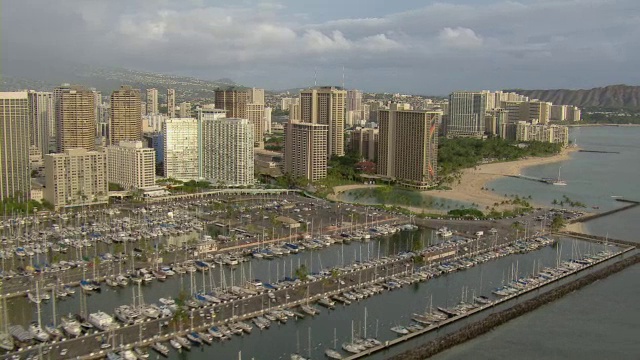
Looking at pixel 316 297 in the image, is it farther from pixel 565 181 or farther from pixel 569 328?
pixel 565 181

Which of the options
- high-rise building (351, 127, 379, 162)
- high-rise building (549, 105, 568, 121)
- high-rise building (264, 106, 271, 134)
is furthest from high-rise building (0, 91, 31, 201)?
high-rise building (549, 105, 568, 121)

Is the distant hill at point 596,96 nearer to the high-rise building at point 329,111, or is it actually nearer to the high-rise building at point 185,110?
the high-rise building at point 329,111

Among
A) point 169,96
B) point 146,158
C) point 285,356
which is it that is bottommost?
point 285,356

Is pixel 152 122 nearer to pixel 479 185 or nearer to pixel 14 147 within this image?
pixel 14 147

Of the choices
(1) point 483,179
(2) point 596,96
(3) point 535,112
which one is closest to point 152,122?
(1) point 483,179

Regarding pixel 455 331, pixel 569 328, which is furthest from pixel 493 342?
pixel 569 328

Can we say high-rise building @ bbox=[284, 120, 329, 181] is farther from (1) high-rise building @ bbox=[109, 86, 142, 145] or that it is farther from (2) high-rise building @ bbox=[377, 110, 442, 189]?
(1) high-rise building @ bbox=[109, 86, 142, 145]
